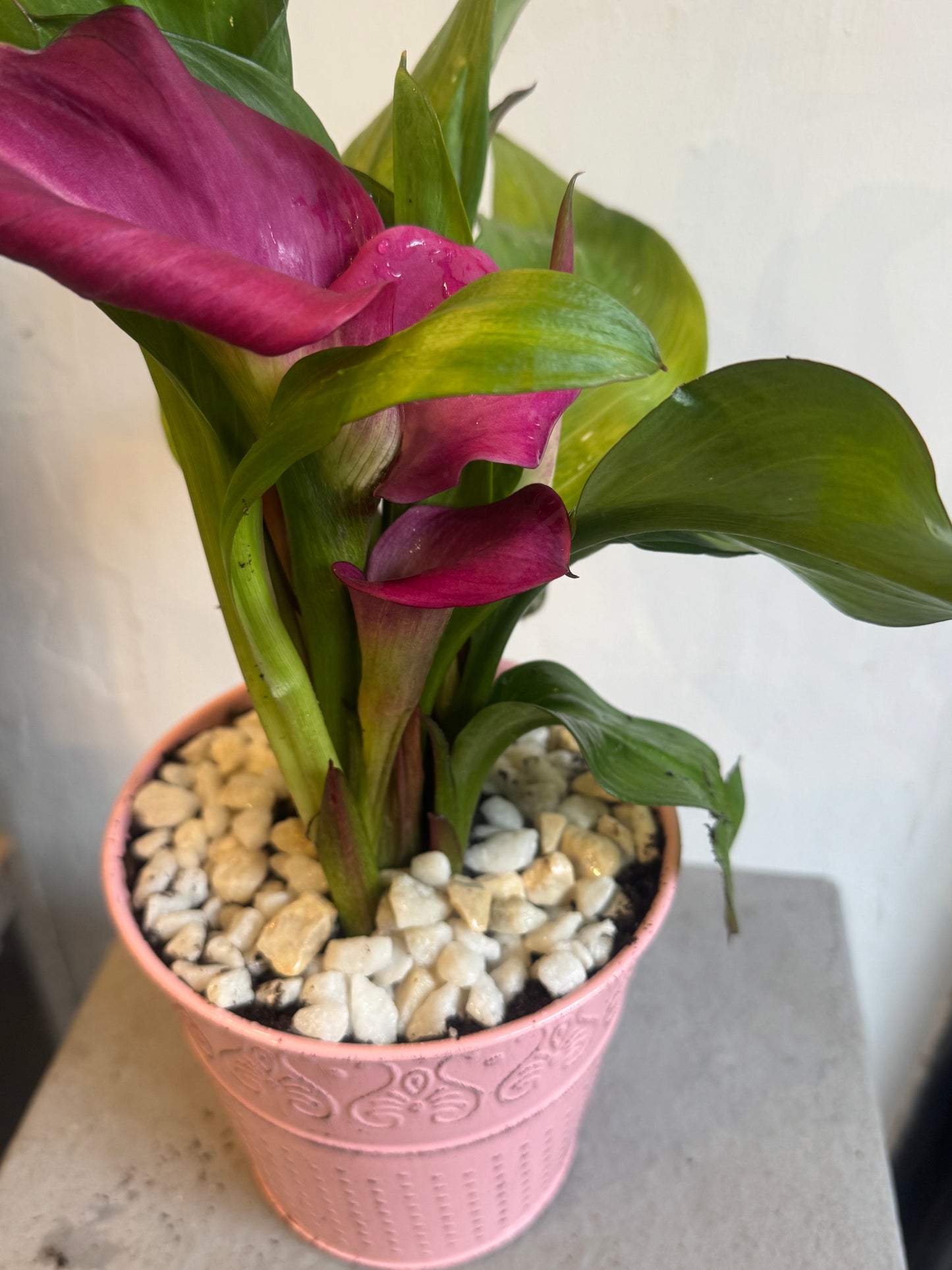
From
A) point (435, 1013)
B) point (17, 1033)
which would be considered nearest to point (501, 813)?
point (435, 1013)

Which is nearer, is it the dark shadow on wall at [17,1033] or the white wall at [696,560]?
the white wall at [696,560]

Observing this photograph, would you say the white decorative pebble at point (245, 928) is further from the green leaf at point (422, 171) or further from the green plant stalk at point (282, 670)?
the green leaf at point (422, 171)

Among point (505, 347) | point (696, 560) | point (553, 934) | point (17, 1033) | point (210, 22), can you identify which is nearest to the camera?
point (505, 347)

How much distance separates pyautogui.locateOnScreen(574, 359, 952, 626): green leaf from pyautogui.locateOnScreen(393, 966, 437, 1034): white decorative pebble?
21 cm

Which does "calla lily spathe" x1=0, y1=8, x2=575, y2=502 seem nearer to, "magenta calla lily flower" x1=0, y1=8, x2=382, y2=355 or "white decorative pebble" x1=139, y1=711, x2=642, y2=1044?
"magenta calla lily flower" x1=0, y1=8, x2=382, y2=355

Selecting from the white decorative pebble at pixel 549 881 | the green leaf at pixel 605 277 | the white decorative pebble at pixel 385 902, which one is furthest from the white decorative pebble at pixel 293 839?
the green leaf at pixel 605 277

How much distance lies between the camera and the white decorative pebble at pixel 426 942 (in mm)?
395

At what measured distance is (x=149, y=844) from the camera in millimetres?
445

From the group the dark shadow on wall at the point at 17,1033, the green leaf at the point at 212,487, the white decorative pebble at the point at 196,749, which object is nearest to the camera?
the green leaf at the point at 212,487

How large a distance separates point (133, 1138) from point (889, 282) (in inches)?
26.1

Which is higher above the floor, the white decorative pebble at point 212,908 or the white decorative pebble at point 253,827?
the white decorative pebble at point 253,827

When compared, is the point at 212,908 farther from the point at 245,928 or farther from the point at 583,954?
the point at 583,954

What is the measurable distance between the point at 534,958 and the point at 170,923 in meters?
0.16

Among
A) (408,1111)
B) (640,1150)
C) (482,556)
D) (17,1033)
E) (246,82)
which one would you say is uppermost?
(246,82)
